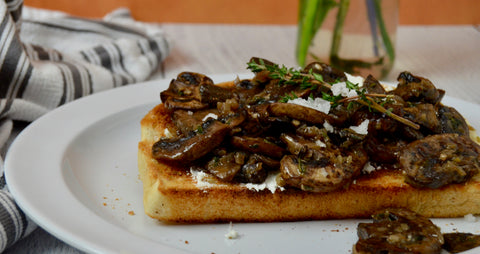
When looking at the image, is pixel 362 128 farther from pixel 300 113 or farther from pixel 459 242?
pixel 459 242

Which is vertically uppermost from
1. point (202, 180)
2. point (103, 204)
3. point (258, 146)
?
point (258, 146)

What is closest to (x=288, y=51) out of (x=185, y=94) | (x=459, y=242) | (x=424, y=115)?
(x=185, y=94)

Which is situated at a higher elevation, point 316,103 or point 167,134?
point 316,103

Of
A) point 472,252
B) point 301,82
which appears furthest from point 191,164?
point 472,252

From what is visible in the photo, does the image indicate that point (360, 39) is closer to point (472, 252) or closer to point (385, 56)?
point (385, 56)

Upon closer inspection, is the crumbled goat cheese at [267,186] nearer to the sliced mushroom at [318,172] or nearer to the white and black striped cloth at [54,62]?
the sliced mushroom at [318,172]

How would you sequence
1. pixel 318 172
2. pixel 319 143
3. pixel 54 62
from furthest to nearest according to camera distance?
pixel 54 62
pixel 319 143
pixel 318 172

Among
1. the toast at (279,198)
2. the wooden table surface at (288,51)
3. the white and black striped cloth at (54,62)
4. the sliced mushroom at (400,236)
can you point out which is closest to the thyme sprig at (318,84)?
the toast at (279,198)

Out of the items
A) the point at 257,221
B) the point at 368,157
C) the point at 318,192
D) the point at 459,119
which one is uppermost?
the point at 459,119
